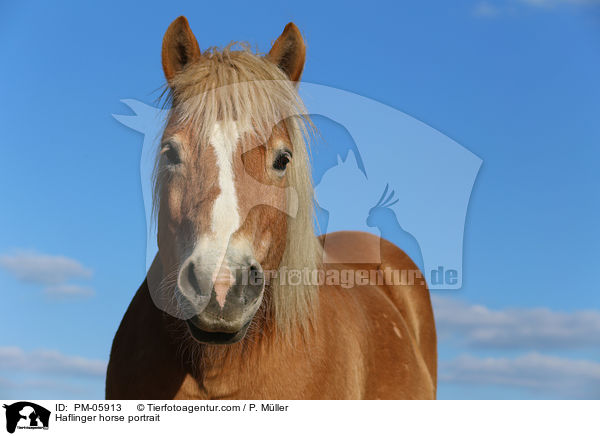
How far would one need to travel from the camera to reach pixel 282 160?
3.79 m

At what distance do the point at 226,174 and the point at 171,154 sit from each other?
520 mm

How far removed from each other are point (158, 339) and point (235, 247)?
1.09 m

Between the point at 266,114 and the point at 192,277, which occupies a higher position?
the point at 266,114

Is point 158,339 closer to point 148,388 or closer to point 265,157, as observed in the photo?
point 148,388

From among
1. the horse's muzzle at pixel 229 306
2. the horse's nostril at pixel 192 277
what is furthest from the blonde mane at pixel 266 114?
the horse's nostril at pixel 192 277

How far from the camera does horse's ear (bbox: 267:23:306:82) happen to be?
164 inches

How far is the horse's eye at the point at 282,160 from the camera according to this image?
375 centimetres

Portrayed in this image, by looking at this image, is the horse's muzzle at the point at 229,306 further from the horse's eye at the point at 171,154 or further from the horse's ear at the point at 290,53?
the horse's ear at the point at 290,53

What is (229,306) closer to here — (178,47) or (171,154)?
(171,154)
